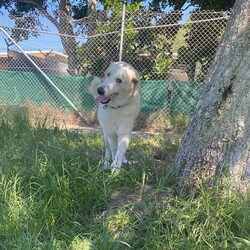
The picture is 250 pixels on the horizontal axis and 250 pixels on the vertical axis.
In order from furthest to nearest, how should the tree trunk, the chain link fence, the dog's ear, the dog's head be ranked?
the chain link fence → the dog's ear → the dog's head → the tree trunk

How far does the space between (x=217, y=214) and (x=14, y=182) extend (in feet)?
5.16

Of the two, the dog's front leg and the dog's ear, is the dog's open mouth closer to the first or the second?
the dog's ear

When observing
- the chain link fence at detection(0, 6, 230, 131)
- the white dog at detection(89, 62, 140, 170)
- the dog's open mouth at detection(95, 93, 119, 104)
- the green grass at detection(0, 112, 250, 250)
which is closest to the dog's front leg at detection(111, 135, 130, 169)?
the white dog at detection(89, 62, 140, 170)

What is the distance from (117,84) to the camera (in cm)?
343

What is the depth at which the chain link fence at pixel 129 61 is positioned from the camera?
791 centimetres

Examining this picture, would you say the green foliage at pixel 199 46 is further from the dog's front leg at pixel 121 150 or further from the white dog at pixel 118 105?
the dog's front leg at pixel 121 150

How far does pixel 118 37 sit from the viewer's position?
8.52 m

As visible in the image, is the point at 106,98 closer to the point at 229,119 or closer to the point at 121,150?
the point at 121,150

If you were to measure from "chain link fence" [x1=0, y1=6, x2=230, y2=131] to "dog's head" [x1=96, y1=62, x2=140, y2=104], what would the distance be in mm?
4327

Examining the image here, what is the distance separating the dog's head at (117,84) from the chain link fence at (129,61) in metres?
4.33

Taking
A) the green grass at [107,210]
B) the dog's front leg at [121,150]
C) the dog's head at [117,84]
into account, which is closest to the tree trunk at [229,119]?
the green grass at [107,210]

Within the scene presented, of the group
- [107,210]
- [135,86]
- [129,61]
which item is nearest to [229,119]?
[107,210]

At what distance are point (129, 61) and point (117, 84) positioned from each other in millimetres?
5449

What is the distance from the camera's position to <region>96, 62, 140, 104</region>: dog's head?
3.40 metres
